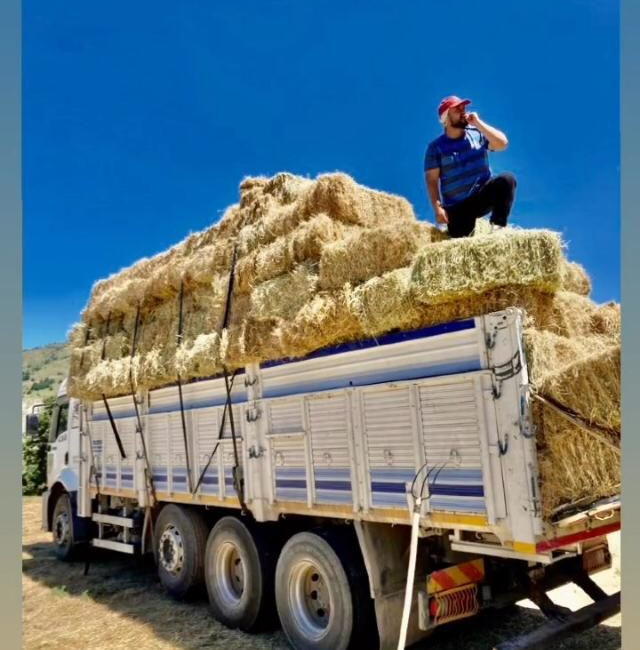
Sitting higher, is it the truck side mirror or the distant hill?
the distant hill

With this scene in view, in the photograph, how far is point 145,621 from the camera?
27.2 feet

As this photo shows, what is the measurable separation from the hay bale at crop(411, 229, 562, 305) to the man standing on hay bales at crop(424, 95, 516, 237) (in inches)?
40.4

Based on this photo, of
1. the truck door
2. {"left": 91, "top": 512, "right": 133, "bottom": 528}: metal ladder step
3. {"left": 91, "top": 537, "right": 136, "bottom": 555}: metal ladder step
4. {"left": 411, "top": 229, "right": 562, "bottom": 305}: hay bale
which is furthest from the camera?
the truck door

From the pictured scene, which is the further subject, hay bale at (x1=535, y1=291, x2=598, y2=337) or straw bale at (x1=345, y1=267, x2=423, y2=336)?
straw bale at (x1=345, y1=267, x2=423, y2=336)

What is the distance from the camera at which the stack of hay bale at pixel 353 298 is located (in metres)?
4.86

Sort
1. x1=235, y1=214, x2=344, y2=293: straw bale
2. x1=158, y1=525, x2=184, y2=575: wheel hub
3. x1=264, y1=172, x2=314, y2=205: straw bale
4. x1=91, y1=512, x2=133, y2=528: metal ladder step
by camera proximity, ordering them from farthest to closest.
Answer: x1=91, y1=512, x2=133, y2=528: metal ladder step
x1=158, y1=525, x2=184, y2=575: wheel hub
x1=264, y1=172, x2=314, y2=205: straw bale
x1=235, y1=214, x2=344, y2=293: straw bale

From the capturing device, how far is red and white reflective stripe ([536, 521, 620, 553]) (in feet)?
15.9

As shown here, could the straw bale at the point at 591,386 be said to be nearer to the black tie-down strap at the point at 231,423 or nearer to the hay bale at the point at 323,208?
the hay bale at the point at 323,208

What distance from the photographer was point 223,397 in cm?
809

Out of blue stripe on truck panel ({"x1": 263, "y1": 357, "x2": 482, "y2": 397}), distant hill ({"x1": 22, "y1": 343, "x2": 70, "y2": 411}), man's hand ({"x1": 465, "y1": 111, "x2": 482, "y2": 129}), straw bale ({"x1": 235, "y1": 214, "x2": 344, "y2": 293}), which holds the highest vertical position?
distant hill ({"x1": 22, "y1": 343, "x2": 70, "y2": 411})

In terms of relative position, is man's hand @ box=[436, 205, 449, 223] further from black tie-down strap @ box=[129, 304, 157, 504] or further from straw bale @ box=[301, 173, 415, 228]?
black tie-down strap @ box=[129, 304, 157, 504]

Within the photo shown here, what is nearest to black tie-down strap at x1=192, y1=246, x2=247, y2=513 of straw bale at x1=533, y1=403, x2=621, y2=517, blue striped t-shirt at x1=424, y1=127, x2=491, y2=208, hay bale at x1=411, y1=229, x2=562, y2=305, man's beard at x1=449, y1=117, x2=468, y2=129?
blue striped t-shirt at x1=424, y1=127, x2=491, y2=208

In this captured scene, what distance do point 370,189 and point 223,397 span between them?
9.71 ft

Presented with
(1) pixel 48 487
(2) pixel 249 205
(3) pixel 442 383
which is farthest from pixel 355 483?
(1) pixel 48 487
